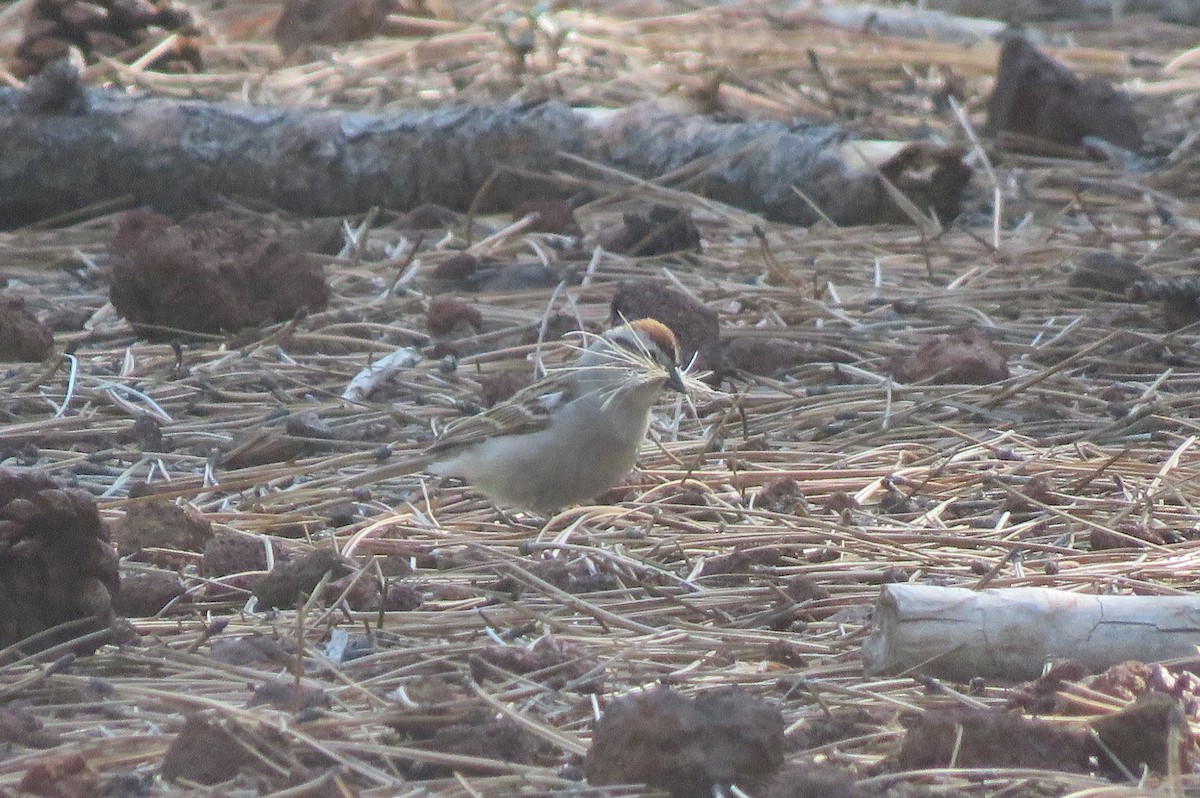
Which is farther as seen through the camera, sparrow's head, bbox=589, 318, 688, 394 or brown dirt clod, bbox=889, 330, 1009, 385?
brown dirt clod, bbox=889, 330, 1009, 385

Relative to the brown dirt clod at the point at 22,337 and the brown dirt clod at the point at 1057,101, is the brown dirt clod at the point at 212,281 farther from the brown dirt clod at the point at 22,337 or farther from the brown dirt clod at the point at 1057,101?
the brown dirt clod at the point at 1057,101

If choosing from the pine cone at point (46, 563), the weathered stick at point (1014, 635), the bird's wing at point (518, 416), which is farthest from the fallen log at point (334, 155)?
the weathered stick at point (1014, 635)

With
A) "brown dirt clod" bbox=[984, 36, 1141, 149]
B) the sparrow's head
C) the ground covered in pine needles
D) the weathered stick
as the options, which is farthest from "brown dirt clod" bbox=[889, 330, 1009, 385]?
"brown dirt clod" bbox=[984, 36, 1141, 149]

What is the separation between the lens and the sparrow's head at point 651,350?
192 inches

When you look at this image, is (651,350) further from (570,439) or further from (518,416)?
(518,416)

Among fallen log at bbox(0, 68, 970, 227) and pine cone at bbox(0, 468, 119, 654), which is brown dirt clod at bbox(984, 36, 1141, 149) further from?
pine cone at bbox(0, 468, 119, 654)

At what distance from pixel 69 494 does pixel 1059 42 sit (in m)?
9.83

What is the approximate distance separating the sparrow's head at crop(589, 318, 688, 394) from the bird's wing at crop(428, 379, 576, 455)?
0.22m

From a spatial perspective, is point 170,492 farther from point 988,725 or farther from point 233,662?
point 988,725

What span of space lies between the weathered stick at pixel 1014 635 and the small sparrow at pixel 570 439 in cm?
153

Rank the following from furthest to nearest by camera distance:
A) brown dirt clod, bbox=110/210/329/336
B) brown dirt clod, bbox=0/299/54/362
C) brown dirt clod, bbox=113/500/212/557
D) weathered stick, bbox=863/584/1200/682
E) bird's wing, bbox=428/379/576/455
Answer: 1. brown dirt clod, bbox=110/210/329/336
2. brown dirt clod, bbox=0/299/54/362
3. bird's wing, bbox=428/379/576/455
4. brown dirt clod, bbox=113/500/212/557
5. weathered stick, bbox=863/584/1200/682

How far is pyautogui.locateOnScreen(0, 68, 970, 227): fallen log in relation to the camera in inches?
323

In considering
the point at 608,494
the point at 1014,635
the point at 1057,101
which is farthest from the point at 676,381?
the point at 1057,101

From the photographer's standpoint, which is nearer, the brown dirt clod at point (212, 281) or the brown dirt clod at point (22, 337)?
the brown dirt clod at point (22, 337)
